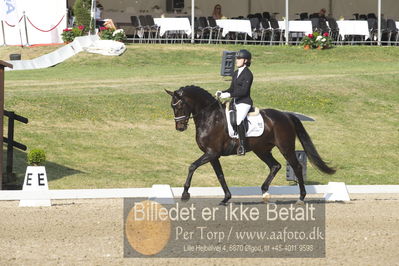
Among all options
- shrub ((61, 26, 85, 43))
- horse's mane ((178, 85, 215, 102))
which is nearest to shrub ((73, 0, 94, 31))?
shrub ((61, 26, 85, 43))

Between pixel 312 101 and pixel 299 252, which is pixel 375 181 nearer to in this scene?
pixel 312 101

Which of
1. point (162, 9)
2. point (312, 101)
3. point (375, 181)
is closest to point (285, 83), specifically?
point (312, 101)

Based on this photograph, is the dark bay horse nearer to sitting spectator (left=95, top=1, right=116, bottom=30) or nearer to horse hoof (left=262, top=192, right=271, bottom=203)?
horse hoof (left=262, top=192, right=271, bottom=203)

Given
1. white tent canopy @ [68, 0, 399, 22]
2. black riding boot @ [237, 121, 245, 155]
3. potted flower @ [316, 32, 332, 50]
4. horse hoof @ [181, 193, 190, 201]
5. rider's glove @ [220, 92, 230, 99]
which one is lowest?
horse hoof @ [181, 193, 190, 201]

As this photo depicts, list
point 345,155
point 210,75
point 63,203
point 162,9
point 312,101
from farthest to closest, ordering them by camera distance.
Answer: point 162,9
point 210,75
point 312,101
point 345,155
point 63,203

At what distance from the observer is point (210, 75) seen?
31.0m

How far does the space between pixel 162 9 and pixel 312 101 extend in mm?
15979

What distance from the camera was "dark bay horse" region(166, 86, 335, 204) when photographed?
1485cm

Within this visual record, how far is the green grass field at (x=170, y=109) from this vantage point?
21297mm

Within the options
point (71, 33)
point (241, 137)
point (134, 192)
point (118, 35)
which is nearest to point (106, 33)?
point (118, 35)

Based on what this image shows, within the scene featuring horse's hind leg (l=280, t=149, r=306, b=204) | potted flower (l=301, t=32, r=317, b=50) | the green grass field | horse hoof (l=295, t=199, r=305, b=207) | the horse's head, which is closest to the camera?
the horse's head

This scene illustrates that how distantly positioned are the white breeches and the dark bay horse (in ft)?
0.74

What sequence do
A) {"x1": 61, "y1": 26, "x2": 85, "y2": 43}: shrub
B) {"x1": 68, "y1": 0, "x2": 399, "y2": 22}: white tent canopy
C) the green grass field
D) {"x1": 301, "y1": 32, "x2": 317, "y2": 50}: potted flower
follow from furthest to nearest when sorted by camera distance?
1. {"x1": 68, "y1": 0, "x2": 399, "y2": 22}: white tent canopy
2. {"x1": 301, "y1": 32, "x2": 317, "y2": 50}: potted flower
3. {"x1": 61, "y1": 26, "x2": 85, "y2": 43}: shrub
4. the green grass field

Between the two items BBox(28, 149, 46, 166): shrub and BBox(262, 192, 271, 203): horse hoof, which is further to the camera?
BBox(28, 149, 46, 166): shrub
